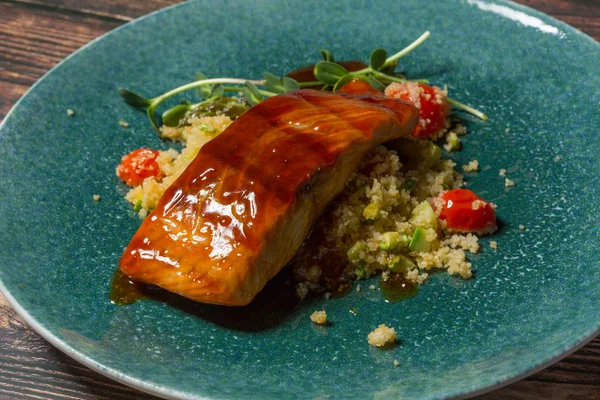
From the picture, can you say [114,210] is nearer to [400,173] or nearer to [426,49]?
[400,173]

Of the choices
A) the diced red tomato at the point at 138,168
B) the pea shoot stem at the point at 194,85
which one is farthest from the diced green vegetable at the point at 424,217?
the diced red tomato at the point at 138,168

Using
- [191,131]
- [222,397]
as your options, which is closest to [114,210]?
[191,131]

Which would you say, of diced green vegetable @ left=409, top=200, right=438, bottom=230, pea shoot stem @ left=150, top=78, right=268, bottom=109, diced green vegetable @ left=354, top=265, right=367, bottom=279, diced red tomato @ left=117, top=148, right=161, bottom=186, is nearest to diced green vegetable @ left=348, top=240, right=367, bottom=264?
diced green vegetable @ left=354, top=265, right=367, bottom=279

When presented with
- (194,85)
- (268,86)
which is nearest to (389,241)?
(268,86)

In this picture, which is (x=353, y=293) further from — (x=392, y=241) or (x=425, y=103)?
(x=425, y=103)

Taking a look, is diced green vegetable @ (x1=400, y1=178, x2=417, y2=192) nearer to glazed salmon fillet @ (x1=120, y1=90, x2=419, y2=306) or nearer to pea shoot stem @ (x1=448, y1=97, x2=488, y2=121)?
glazed salmon fillet @ (x1=120, y1=90, x2=419, y2=306)

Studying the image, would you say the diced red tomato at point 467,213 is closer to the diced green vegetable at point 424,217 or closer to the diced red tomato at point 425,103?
the diced green vegetable at point 424,217
